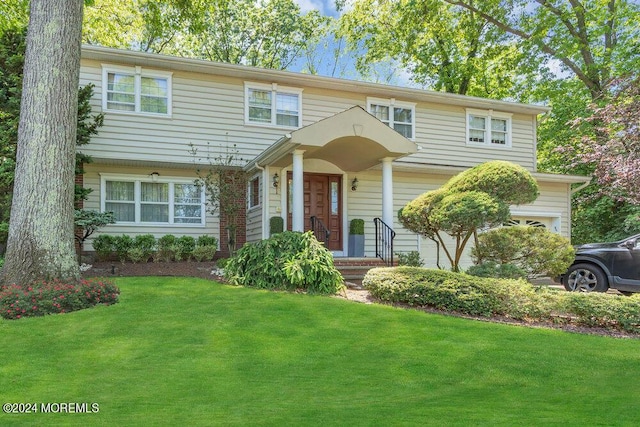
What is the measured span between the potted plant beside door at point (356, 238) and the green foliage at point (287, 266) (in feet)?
12.0

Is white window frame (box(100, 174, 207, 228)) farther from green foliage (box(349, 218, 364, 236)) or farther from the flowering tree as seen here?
the flowering tree

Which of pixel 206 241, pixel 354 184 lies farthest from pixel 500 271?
pixel 206 241

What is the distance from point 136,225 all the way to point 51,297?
6.04m

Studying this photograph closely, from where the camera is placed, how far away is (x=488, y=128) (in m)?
15.2

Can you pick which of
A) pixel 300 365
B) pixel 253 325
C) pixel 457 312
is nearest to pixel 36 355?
pixel 253 325

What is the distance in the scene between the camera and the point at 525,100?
21.5 m

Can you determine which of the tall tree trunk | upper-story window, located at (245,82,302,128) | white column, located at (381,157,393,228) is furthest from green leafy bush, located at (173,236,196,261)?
white column, located at (381,157,393,228)

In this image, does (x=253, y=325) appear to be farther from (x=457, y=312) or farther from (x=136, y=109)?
(x=136, y=109)

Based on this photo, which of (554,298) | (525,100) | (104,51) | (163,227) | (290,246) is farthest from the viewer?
(525,100)

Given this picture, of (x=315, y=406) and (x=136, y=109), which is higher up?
(x=136, y=109)

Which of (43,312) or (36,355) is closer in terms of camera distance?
(36,355)

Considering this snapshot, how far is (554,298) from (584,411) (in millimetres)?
3799

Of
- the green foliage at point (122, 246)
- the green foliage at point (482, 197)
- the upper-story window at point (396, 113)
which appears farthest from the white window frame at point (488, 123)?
the green foliage at point (122, 246)

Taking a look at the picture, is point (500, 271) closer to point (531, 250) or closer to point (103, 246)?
point (531, 250)
